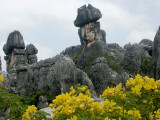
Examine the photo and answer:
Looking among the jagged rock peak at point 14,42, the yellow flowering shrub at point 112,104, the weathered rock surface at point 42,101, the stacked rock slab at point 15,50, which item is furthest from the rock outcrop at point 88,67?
the yellow flowering shrub at point 112,104

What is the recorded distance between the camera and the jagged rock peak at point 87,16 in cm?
3098

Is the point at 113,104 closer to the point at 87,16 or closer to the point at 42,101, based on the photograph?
Result: the point at 42,101

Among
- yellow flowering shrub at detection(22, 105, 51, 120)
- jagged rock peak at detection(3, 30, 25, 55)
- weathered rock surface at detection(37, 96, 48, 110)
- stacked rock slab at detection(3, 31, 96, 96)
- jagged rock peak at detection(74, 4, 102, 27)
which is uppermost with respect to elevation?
jagged rock peak at detection(74, 4, 102, 27)

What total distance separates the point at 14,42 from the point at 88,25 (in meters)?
12.3

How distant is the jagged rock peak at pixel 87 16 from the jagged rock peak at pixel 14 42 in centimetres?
1010

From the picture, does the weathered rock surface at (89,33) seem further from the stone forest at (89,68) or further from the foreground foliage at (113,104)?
the foreground foliage at (113,104)

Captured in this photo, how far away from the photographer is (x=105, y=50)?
2694cm

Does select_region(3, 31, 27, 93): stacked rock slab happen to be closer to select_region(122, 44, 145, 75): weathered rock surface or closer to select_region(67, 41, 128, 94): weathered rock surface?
select_region(67, 41, 128, 94): weathered rock surface

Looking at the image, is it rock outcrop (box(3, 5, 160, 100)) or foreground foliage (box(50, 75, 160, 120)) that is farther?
rock outcrop (box(3, 5, 160, 100))

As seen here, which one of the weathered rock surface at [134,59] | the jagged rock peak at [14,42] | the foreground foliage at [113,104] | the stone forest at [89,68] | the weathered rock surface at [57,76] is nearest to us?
the foreground foliage at [113,104]

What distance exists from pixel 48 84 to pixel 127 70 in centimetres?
856

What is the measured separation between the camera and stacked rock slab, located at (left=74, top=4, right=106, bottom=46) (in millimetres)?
30500

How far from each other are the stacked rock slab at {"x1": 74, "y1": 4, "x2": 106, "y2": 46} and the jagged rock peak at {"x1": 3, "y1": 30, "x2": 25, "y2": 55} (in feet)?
33.1

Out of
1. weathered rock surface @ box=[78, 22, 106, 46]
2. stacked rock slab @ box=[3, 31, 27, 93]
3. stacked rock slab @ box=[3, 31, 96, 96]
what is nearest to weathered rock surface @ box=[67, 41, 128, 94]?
weathered rock surface @ box=[78, 22, 106, 46]
